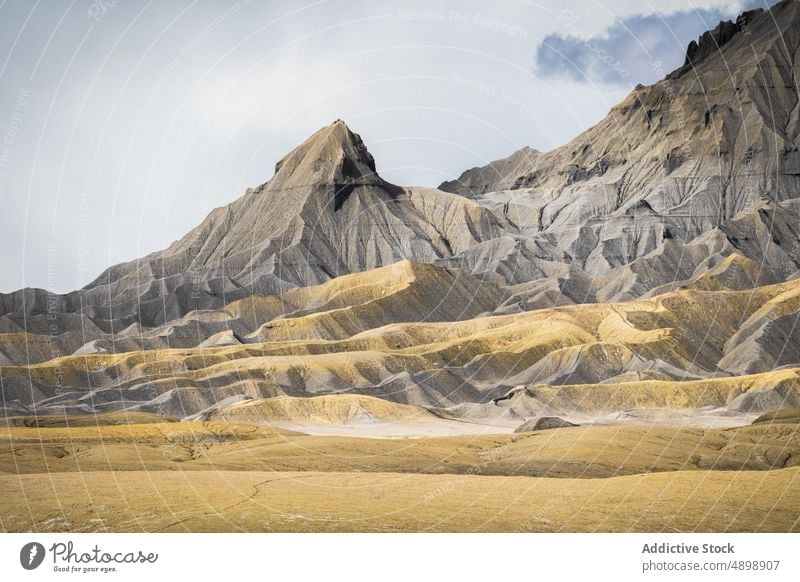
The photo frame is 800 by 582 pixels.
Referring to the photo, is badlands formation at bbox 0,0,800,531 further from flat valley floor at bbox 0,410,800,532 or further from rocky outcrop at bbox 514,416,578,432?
rocky outcrop at bbox 514,416,578,432

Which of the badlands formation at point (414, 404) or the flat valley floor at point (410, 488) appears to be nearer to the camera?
the flat valley floor at point (410, 488)

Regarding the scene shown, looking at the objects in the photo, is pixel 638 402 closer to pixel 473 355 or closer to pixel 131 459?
pixel 473 355

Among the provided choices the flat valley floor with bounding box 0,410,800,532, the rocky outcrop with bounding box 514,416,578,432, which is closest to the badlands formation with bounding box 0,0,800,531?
the flat valley floor with bounding box 0,410,800,532

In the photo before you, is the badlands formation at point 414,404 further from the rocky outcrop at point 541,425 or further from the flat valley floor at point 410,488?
the rocky outcrop at point 541,425

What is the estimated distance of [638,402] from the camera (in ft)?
332

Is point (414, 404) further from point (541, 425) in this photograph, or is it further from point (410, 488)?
point (410, 488)

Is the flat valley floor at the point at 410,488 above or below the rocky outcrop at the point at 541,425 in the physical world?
above

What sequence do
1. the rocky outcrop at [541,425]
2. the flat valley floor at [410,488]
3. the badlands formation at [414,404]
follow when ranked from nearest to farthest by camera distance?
the flat valley floor at [410,488] → the badlands formation at [414,404] → the rocky outcrop at [541,425]

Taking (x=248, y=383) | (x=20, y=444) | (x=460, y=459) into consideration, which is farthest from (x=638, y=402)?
(x=20, y=444)

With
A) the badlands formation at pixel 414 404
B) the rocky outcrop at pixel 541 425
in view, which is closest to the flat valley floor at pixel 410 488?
the badlands formation at pixel 414 404

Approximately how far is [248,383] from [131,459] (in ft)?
198

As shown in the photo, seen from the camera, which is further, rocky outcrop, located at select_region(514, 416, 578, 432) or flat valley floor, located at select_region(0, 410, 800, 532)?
rocky outcrop, located at select_region(514, 416, 578, 432)

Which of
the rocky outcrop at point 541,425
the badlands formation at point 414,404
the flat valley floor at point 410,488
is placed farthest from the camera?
the rocky outcrop at point 541,425

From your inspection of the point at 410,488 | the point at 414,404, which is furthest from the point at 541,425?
the point at 410,488
